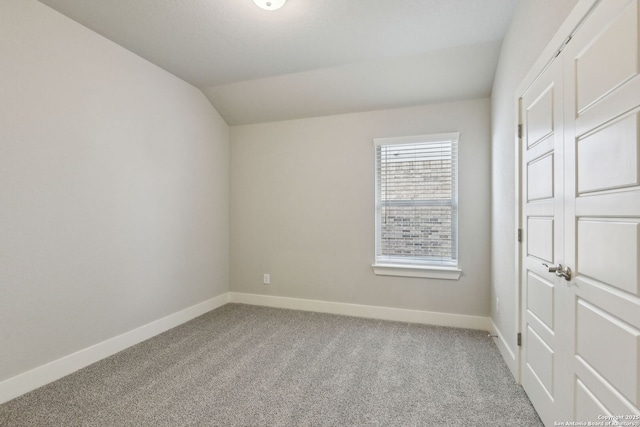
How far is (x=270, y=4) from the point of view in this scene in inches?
84.8

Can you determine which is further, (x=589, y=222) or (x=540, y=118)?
(x=540, y=118)

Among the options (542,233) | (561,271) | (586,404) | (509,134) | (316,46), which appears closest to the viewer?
(586,404)

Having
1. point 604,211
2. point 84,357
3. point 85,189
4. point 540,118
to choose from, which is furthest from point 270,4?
point 84,357

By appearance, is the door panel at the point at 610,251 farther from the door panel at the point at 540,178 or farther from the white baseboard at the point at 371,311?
the white baseboard at the point at 371,311

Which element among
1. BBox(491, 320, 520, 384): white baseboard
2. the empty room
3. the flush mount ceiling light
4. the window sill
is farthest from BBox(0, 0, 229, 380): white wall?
BBox(491, 320, 520, 384): white baseboard

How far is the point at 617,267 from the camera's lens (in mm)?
1095

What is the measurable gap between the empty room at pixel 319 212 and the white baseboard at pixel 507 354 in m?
0.04

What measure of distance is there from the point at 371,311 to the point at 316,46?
2.85 metres

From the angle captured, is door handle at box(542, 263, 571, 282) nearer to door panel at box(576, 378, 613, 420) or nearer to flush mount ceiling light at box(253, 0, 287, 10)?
door panel at box(576, 378, 613, 420)

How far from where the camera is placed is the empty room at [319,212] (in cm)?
137

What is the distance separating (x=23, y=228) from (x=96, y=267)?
0.60 metres

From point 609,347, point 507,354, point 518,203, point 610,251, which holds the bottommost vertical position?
point 507,354

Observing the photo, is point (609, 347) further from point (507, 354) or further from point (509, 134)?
point (509, 134)

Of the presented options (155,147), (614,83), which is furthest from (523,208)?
(155,147)
